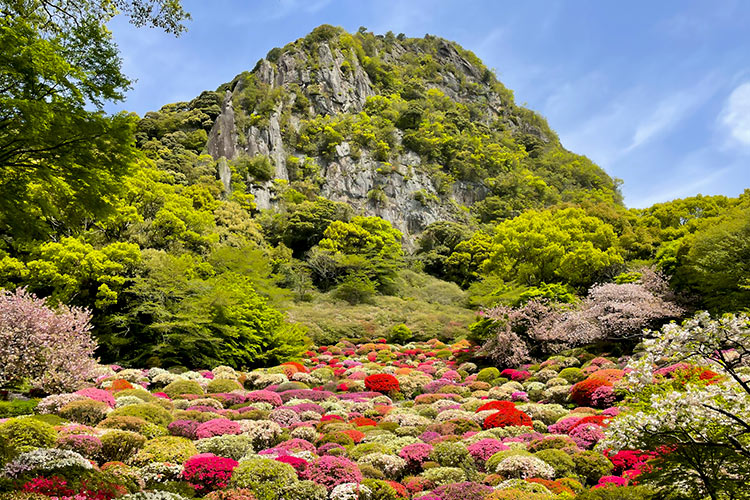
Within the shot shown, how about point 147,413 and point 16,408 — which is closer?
point 147,413

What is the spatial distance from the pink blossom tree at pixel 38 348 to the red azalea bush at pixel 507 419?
11.6 metres

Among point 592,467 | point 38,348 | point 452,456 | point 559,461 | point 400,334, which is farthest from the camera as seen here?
point 400,334

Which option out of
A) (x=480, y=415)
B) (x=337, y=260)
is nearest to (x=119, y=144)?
(x=480, y=415)

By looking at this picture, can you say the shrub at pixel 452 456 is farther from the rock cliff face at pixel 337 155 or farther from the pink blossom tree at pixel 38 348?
the rock cliff face at pixel 337 155

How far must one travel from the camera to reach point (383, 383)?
17.5 m

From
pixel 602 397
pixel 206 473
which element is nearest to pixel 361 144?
pixel 602 397

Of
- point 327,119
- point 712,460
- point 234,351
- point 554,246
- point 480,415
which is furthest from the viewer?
point 327,119

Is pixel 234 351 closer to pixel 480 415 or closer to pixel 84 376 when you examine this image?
pixel 84 376

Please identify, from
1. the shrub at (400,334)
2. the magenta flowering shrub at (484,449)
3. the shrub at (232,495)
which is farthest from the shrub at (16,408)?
the shrub at (400,334)

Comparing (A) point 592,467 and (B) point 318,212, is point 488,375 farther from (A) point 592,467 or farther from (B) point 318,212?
(B) point 318,212

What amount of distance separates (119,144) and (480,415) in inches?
430

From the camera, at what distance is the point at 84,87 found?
256 inches

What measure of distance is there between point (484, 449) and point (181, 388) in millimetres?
10264

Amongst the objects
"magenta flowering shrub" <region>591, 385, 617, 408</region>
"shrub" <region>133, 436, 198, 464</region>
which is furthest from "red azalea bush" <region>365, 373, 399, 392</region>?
"shrub" <region>133, 436, 198, 464</region>
